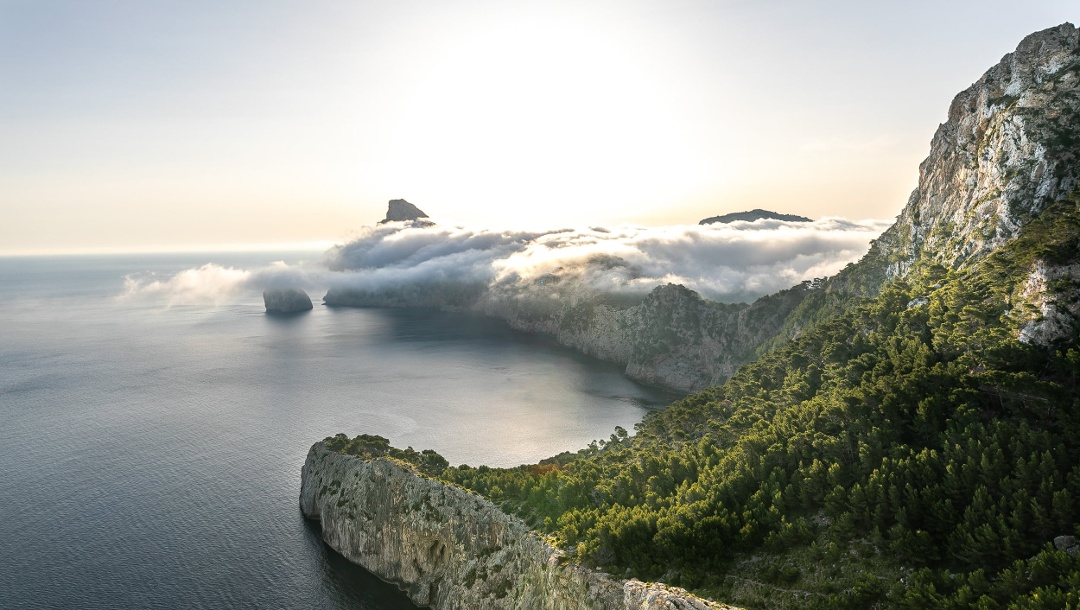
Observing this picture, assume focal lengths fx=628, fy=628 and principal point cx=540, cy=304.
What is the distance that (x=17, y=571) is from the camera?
7456 cm

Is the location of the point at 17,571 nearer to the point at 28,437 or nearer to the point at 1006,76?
the point at 28,437

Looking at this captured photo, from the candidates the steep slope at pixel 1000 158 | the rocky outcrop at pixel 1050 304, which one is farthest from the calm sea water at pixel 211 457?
the steep slope at pixel 1000 158

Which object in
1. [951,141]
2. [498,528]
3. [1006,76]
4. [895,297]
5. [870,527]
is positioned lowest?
[498,528]

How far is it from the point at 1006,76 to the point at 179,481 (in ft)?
454

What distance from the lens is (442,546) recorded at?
240ft

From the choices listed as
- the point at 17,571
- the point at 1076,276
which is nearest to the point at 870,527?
the point at 1076,276

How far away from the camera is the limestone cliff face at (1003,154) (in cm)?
7238

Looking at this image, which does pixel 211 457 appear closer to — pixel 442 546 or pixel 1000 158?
pixel 442 546

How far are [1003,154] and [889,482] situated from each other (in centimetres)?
5564

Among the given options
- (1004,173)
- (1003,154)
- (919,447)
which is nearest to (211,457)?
(919,447)

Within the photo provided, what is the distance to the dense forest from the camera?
38344 millimetres

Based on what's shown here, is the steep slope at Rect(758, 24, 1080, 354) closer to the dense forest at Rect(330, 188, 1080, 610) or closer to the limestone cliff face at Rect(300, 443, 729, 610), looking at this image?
the dense forest at Rect(330, 188, 1080, 610)

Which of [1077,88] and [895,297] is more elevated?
[1077,88]

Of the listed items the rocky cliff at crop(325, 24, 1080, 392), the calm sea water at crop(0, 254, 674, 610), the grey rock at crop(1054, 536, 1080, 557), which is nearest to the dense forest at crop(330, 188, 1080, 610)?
the grey rock at crop(1054, 536, 1080, 557)
